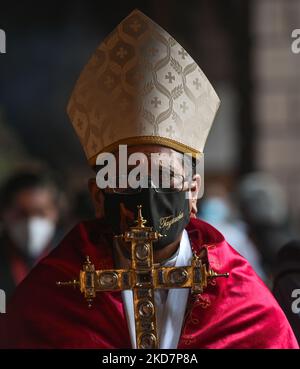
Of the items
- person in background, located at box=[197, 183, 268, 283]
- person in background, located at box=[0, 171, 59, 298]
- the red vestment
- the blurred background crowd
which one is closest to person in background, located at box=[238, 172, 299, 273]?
person in background, located at box=[197, 183, 268, 283]

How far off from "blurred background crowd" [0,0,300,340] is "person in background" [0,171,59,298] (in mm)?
2068

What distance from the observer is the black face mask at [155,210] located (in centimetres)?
412

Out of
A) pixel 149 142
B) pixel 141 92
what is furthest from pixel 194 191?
pixel 141 92

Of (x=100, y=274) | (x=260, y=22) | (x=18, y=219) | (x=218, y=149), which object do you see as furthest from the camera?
(x=218, y=149)

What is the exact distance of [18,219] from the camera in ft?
25.5

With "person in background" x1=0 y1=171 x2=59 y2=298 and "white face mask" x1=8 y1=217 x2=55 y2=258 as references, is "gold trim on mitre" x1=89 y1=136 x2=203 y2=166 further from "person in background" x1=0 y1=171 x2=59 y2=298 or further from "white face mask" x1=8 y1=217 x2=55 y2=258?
"white face mask" x1=8 y1=217 x2=55 y2=258

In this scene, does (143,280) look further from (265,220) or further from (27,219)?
(265,220)

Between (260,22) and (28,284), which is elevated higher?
(260,22)

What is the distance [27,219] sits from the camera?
780cm

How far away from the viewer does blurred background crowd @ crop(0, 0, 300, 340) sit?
12.7 meters

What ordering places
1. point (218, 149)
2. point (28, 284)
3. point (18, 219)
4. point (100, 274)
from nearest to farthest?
point (100, 274) → point (28, 284) → point (18, 219) → point (218, 149)

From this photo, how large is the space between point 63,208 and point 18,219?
0.53 meters
